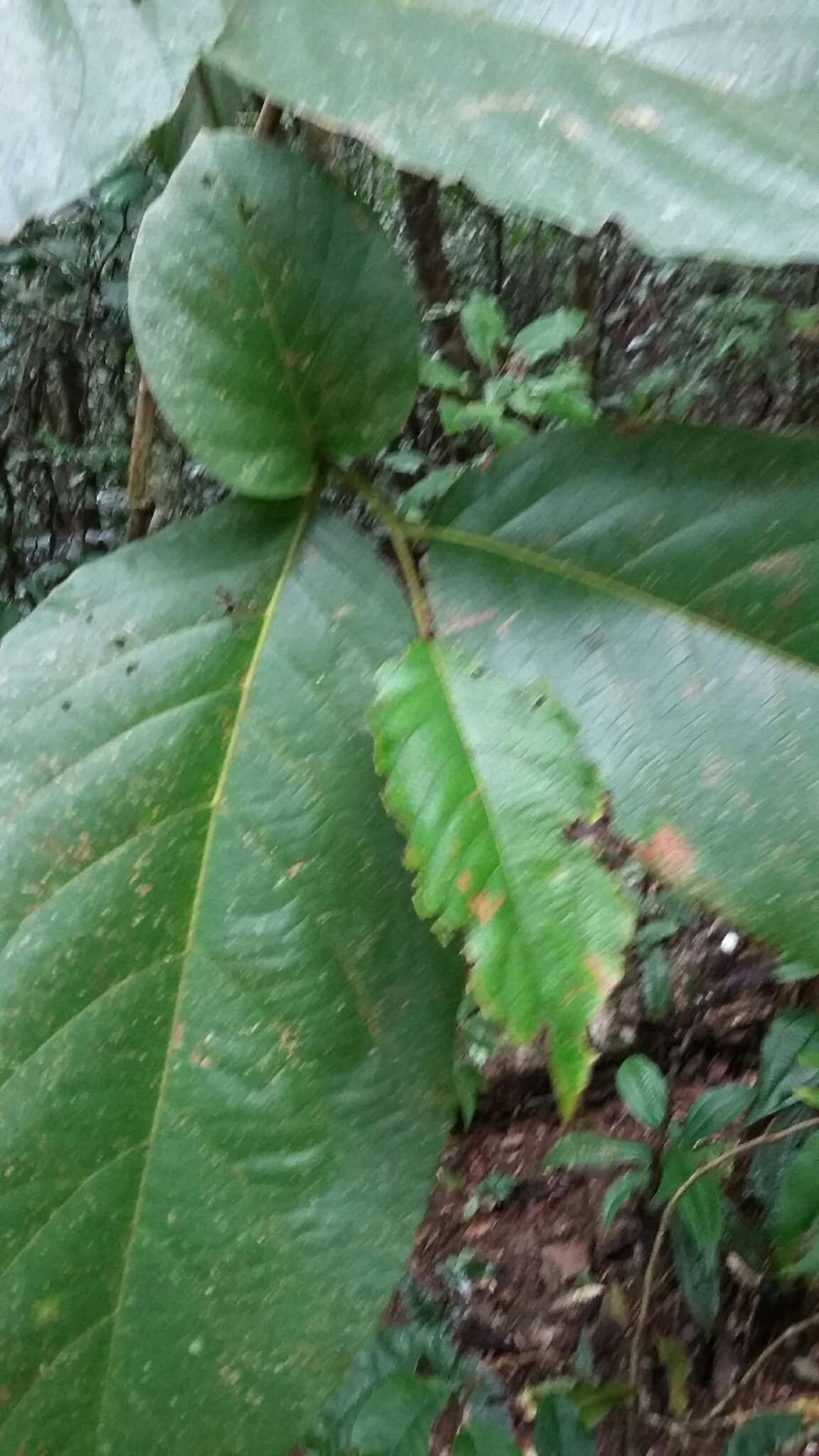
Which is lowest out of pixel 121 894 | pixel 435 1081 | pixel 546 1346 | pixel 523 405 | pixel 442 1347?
pixel 546 1346

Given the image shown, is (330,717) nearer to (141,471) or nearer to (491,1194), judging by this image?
(141,471)

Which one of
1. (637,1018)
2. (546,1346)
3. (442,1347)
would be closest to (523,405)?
(637,1018)

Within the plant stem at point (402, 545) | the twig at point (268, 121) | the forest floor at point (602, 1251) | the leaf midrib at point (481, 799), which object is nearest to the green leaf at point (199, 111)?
the twig at point (268, 121)

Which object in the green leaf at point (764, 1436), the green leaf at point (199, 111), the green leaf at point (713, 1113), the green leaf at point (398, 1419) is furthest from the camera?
the green leaf at point (713, 1113)

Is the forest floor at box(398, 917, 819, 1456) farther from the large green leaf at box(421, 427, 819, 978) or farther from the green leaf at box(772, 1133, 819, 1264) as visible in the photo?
the large green leaf at box(421, 427, 819, 978)

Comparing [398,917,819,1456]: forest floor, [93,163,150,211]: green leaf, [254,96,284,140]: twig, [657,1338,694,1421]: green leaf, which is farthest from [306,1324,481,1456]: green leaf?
[93,163,150,211]: green leaf

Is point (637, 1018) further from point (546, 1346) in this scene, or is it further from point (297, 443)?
point (297, 443)

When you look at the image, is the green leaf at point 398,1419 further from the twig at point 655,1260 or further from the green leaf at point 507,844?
the green leaf at point 507,844

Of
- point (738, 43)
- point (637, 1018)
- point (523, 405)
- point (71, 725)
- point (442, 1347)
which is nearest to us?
point (738, 43)
